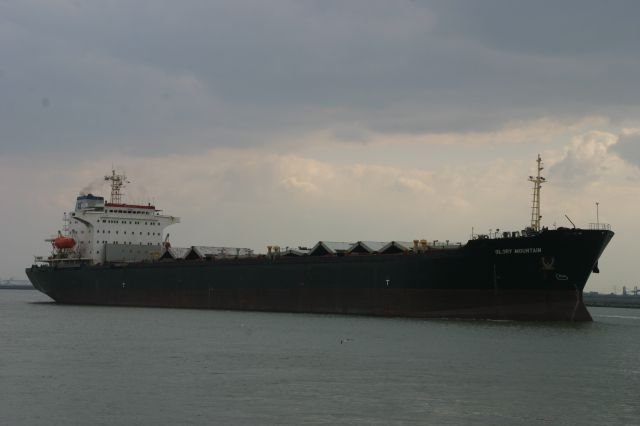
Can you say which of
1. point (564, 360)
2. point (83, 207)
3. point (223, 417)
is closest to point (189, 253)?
point (83, 207)

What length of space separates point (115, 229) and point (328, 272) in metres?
27.2

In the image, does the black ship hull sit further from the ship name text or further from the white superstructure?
the white superstructure

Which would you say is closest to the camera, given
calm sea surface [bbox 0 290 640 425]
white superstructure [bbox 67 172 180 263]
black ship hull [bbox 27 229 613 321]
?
Result: calm sea surface [bbox 0 290 640 425]

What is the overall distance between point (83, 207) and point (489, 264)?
40289 millimetres

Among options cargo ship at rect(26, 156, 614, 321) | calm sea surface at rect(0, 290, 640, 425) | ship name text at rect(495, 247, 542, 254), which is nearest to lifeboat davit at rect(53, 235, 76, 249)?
cargo ship at rect(26, 156, 614, 321)

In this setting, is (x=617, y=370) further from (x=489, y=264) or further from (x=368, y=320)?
(x=368, y=320)

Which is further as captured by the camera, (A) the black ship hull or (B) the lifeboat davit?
(B) the lifeboat davit

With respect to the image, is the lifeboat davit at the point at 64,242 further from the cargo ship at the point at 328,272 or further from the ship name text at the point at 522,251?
the ship name text at the point at 522,251

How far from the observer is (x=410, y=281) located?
4381 centimetres

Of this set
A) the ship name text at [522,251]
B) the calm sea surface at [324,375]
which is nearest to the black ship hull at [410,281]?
the ship name text at [522,251]

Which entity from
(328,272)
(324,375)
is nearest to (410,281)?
(328,272)

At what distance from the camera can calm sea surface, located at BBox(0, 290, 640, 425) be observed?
19078 millimetres

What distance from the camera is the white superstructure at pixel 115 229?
68.4 m

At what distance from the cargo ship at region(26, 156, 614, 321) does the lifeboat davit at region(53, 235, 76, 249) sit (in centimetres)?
9
